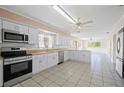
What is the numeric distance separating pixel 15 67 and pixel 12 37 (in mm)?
980

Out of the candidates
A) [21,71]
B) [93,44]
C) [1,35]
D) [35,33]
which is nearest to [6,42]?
[1,35]

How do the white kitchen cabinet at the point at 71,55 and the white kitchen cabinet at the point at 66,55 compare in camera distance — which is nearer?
the white kitchen cabinet at the point at 66,55

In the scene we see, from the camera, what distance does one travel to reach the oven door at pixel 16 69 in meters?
2.32

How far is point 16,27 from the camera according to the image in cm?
292

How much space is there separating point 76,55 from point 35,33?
12.3ft

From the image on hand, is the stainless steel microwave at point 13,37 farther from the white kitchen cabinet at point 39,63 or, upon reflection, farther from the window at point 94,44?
the window at point 94,44

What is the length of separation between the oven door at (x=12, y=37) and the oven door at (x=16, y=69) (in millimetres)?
795

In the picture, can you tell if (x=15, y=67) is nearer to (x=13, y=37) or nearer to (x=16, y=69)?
(x=16, y=69)

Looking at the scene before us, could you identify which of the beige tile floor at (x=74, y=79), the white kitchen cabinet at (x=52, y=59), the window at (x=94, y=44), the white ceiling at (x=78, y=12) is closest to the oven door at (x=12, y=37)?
the white ceiling at (x=78, y=12)

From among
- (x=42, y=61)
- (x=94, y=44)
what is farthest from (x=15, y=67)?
(x=94, y=44)

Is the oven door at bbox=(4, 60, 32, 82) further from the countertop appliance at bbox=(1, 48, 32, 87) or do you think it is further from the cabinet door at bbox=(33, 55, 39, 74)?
the cabinet door at bbox=(33, 55, 39, 74)

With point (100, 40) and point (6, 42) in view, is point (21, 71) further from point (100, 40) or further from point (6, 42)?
point (100, 40)

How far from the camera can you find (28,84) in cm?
263

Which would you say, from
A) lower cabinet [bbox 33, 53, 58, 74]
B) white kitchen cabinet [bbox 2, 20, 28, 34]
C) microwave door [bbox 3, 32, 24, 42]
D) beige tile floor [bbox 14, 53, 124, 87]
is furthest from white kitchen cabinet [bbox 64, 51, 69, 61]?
microwave door [bbox 3, 32, 24, 42]
